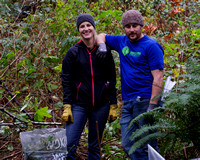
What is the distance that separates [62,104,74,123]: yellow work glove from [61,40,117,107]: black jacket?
5cm

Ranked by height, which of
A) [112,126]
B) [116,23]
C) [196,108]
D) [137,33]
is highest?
[116,23]

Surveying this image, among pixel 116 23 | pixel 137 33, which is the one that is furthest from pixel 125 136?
pixel 116 23

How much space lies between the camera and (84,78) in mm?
3209

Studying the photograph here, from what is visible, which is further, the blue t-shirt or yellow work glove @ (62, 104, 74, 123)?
yellow work glove @ (62, 104, 74, 123)

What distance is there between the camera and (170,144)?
137 centimetres

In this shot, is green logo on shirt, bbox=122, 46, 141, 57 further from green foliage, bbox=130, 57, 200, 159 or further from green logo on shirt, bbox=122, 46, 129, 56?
green foliage, bbox=130, 57, 200, 159

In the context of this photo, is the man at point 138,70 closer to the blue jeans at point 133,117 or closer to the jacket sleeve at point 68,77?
the blue jeans at point 133,117

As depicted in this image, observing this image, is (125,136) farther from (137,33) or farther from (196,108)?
(196,108)

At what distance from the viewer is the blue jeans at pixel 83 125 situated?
3160 mm

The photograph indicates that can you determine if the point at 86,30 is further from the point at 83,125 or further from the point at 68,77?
the point at 83,125

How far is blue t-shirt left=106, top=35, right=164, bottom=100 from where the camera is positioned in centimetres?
292

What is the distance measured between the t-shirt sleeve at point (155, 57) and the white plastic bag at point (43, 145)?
1.22 meters

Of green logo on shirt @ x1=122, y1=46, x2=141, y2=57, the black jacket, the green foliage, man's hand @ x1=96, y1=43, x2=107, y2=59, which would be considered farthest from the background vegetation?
the green foliage

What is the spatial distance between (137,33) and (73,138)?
143 cm
